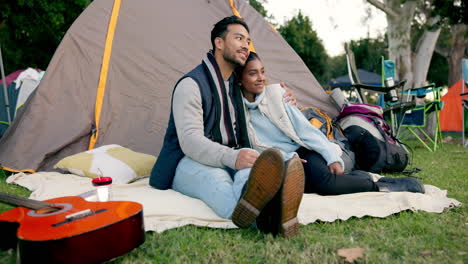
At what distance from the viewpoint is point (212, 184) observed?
172cm

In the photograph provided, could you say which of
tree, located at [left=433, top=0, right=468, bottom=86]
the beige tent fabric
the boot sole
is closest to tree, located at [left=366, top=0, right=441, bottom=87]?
tree, located at [left=433, top=0, right=468, bottom=86]

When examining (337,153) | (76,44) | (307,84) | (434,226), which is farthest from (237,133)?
(76,44)

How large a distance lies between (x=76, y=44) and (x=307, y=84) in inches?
87.4

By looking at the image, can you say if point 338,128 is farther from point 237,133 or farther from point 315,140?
point 237,133

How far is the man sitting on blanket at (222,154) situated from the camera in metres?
1.38

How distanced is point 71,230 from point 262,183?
0.66 m

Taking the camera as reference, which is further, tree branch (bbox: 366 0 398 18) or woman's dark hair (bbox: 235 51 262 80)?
tree branch (bbox: 366 0 398 18)

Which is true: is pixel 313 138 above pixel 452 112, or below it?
above

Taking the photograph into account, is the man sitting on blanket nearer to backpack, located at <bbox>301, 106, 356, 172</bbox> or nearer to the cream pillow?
the cream pillow

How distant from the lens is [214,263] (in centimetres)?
127

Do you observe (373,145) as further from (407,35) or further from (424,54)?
(424,54)

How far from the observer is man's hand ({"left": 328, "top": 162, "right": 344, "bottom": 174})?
2.04 meters

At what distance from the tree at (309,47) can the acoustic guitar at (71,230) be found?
78.4 ft

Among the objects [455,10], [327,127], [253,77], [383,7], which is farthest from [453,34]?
[253,77]
